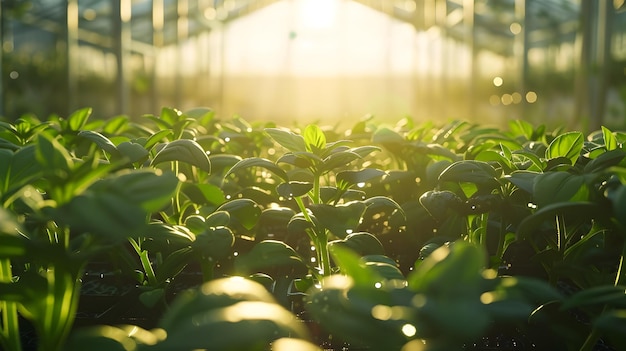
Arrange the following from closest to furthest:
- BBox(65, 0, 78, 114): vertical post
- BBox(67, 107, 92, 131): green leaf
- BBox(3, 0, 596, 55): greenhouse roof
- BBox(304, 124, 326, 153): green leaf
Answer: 1. BBox(304, 124, 326, 153): green leaf
2. BBox(67, 107, 92, 131): green leaf
3. BBox(65, 0, 78, 114): vertical post
4. BBox(3, 0, 596, 55): greenhouse roof

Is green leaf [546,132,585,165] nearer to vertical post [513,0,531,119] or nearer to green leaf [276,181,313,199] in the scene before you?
green leaf [276,181,313,199]

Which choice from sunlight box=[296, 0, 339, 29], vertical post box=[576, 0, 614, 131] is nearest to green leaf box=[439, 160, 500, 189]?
vertical post box=[576, 0, 614, 131]

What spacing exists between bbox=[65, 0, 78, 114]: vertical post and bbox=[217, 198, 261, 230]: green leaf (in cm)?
695

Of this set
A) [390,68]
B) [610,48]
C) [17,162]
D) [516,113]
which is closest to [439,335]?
[17,162]

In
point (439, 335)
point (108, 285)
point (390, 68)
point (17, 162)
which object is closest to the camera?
point (439, 335)

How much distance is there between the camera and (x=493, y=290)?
51 centimetres

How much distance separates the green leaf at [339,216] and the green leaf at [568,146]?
35 cm

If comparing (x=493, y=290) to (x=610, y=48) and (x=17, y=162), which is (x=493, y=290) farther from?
(x=610, y=48)

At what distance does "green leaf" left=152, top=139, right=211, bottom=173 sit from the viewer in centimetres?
79

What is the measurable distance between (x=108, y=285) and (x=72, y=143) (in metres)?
0.30

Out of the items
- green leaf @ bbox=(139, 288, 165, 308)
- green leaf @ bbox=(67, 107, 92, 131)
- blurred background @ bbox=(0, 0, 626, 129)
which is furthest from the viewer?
blurred background @ bbox=(0, 0, 626, 129)

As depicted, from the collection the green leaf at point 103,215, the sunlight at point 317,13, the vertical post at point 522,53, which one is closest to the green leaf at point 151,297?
the green leaf at point 103,215

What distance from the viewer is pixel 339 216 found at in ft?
2.55

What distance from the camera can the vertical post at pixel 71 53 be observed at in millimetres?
7371
